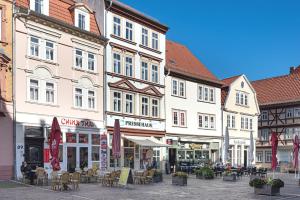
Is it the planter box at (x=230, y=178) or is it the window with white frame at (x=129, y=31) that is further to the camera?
the window with white frame at (x=129, y=31)

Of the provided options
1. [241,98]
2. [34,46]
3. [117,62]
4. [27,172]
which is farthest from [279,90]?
[27,172]

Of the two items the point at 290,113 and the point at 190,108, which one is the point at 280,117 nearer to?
the point at 290,113

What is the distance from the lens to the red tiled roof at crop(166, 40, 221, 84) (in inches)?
1692

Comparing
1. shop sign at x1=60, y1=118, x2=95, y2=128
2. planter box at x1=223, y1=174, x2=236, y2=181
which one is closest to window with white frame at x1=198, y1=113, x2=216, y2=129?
planter box at x1=223, y1=174, x2=236, y2=181

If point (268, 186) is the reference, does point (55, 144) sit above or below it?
above

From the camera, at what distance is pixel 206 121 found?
1811 inches

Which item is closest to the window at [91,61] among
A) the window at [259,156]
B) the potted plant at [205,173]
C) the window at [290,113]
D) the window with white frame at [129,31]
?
the window with white frame at [129,31]

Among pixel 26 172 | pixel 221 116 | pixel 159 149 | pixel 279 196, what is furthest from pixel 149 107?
pixel 279 196

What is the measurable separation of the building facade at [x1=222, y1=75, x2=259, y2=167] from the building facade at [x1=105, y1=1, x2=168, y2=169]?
11.4 m

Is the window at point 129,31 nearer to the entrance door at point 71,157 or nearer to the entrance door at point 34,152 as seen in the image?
the entrance door at point 71,157

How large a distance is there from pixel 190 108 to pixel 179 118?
6.49 feet

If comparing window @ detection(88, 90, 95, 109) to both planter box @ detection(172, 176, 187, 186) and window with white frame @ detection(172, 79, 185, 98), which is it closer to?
planter box @ detection(172, 176, 187, 186)

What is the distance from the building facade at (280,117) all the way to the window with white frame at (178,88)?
2018 centimetres

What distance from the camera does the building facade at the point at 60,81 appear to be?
2847cm
